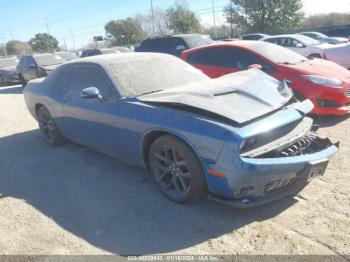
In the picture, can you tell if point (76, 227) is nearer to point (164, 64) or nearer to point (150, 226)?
point (150, 226)

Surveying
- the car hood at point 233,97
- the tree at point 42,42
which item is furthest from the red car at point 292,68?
the tree at point 42,42

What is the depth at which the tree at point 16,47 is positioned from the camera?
292 feet

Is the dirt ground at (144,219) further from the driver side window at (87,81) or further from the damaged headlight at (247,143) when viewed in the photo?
the driver side window at (87,81)

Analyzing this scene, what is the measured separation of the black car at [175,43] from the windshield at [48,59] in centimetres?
414

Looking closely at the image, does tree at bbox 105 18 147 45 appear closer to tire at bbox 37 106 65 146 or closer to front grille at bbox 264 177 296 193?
tire at bbox 37 106 65 146

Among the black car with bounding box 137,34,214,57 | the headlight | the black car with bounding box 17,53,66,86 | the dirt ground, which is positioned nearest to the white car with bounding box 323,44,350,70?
the black car with bounding box 137,34,214,57

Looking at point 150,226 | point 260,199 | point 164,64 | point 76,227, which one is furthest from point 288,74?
point 76,227

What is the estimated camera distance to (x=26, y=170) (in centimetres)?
525

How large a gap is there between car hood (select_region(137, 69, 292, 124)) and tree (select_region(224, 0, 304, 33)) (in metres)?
41.8

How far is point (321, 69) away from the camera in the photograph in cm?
663

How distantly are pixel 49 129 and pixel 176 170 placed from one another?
3.25 meters

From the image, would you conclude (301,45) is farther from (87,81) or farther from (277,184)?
(277,184)

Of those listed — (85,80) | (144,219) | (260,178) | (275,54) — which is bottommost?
(144,219)

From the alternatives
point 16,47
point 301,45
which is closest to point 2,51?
point 16,47
